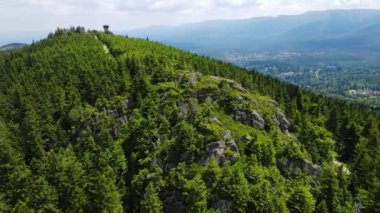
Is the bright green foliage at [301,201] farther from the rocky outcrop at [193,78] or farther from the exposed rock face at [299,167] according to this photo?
the rocky outcrop at [193,78]

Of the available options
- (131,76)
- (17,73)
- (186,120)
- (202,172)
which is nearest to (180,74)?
(131,76)

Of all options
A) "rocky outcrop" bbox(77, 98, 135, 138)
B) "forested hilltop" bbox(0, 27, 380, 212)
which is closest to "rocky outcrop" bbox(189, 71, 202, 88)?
"forested hilltop" bbox(0, 27, 380, 212)

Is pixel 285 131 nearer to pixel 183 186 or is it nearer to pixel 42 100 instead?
pixel 183 186

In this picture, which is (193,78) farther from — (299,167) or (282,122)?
(299,167)

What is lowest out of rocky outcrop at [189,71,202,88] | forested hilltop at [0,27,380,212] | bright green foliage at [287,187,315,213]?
bright green foliage at [287,187,315,213]

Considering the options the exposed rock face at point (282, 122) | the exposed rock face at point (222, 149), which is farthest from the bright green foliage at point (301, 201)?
the exposed rock face at point (282, 122)

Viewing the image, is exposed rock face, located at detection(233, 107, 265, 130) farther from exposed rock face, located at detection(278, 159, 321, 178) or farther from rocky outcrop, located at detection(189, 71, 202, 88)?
rocky outcrop, located at detection(189, 71, 202, 88)
